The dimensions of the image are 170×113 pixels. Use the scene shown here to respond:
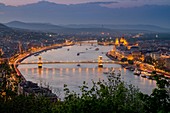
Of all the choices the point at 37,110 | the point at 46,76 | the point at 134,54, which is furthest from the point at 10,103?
the point at 134,54

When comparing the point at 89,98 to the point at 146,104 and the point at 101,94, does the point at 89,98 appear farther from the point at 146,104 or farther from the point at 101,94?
the point at 146,104

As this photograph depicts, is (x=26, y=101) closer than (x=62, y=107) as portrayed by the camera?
No

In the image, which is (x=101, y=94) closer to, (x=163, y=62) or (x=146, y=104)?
(x=146, y=104)

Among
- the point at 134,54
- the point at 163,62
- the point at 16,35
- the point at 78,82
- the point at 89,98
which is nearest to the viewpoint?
the point at 89,98

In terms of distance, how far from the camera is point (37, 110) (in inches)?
181

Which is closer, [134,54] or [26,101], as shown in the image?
[26,101]

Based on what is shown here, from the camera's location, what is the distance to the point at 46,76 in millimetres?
14164

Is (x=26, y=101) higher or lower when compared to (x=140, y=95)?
lower

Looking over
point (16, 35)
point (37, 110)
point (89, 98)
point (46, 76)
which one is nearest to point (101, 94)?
point (89, 98)

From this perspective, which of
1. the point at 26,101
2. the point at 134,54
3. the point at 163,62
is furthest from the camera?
the point at 134,54

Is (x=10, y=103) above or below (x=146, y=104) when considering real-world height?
below

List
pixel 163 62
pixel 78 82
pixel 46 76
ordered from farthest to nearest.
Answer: pixel 163 62 < pixel 46 76 < pixel 78 82

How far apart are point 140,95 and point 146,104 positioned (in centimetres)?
12

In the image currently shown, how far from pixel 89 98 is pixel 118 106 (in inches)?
9.4
